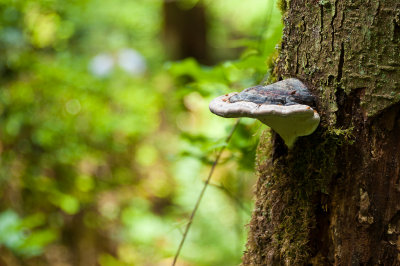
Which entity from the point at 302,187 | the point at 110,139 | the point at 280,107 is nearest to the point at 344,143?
the point at 302,187

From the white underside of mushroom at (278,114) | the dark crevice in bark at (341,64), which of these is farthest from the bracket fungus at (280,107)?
the dark crevice in bark at (341,64)

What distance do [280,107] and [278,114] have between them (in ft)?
0.07

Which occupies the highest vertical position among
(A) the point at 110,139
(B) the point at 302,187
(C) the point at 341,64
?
(A) the point at 110,139

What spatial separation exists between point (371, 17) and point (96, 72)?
532 cm

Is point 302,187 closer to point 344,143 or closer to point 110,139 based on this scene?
point 344,143

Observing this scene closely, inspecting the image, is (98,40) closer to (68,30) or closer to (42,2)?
(68,30)

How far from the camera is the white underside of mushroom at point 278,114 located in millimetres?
1065

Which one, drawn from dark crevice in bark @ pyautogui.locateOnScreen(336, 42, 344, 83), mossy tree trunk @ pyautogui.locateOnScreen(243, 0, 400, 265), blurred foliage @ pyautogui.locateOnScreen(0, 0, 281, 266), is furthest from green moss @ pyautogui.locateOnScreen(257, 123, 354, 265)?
blurred foliage @ pyautogui.locateOnScreen(0, 0, 281, 266)

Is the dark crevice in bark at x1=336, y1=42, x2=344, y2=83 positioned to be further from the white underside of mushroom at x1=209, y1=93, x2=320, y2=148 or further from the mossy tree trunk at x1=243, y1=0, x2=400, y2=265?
the white underside of mushroom at x1=209, y1=93, x2=320, y2=148

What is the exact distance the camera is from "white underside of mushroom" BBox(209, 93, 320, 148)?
107 cm

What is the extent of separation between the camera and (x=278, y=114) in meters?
1.07

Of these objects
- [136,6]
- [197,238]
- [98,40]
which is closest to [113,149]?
[197,238]

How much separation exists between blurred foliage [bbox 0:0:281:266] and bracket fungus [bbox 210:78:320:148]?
1.79 feet

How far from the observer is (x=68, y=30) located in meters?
4.59
